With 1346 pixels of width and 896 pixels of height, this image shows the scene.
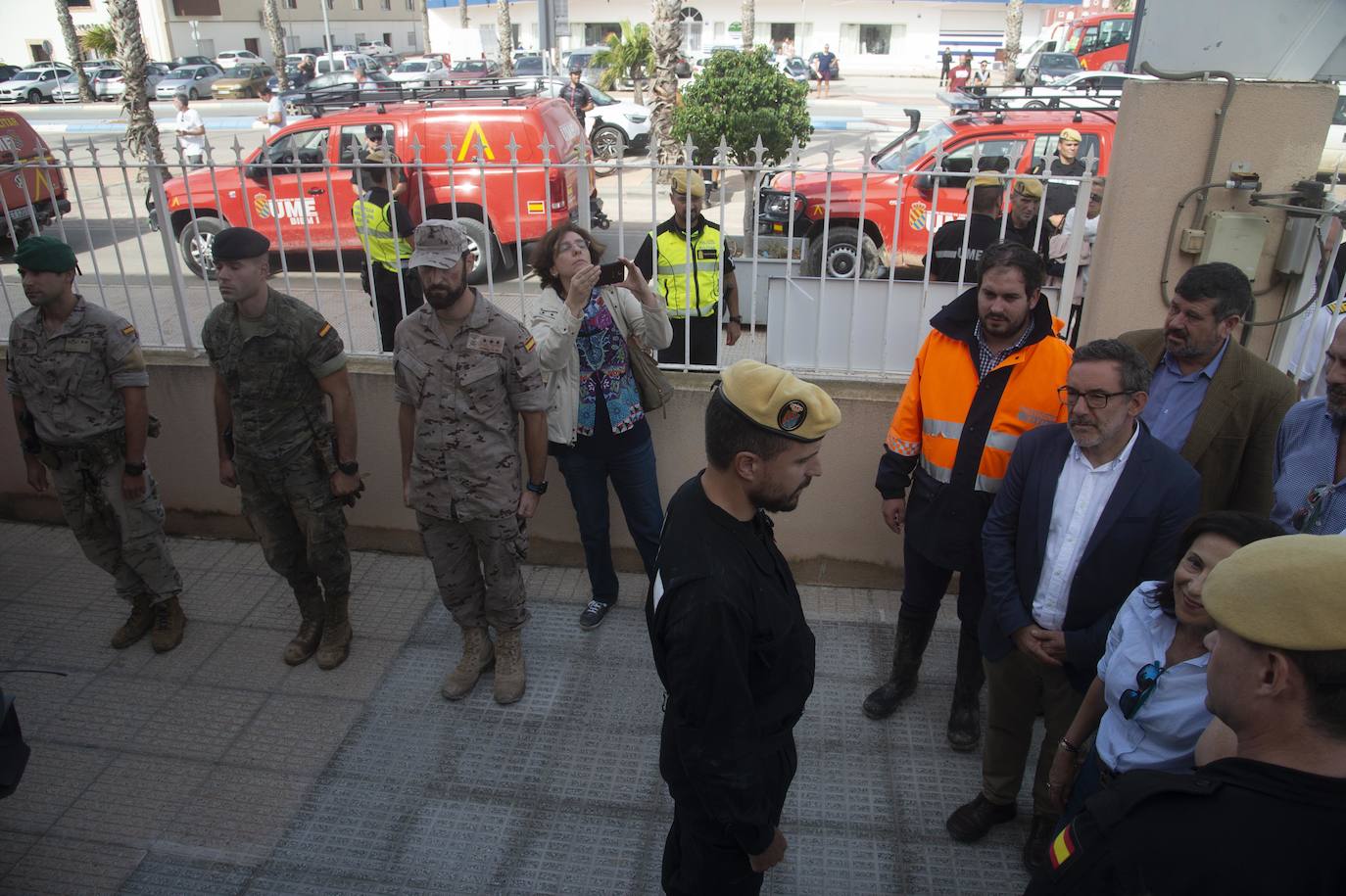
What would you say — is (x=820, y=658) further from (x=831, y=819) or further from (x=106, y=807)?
(x=106, y=807)

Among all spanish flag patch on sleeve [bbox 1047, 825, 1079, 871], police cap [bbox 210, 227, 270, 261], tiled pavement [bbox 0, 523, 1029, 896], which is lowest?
tiled pavement [bbox 0, 523, 1029, 896]

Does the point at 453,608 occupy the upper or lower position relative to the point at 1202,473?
lower

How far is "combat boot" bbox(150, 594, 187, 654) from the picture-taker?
3969 millimetres

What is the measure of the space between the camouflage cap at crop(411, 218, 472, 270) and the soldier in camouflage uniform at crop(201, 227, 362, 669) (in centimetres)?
69

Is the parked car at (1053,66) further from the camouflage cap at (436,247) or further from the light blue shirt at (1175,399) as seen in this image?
the camouflage cap at (436,247)

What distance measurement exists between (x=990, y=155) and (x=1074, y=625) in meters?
6.95

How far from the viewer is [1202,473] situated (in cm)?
294

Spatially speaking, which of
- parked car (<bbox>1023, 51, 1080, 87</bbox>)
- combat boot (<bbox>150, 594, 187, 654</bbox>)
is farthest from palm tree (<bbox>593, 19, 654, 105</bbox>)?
combat boot (<bbox>150, 594, 187, 654</bbox>)

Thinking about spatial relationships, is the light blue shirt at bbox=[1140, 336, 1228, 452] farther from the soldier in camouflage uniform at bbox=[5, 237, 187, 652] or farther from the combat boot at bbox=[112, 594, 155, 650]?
the combat boot at bbox=[112, 594, 155, 650]

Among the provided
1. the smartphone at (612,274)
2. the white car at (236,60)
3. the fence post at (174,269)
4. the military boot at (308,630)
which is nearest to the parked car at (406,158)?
the fence post at (174,269)

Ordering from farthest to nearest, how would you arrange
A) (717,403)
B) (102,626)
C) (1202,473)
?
(102,626)
(1202,473)
(717,403)

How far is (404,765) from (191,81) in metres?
39.2

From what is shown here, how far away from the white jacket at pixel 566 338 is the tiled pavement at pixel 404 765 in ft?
3.50

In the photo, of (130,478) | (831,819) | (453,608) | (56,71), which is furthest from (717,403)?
(56,71)
